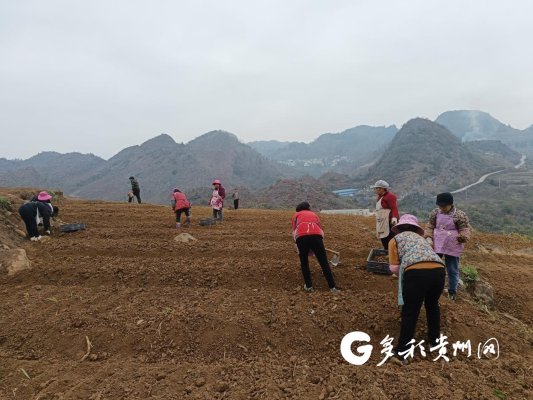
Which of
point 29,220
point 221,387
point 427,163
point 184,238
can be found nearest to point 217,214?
point 184,238

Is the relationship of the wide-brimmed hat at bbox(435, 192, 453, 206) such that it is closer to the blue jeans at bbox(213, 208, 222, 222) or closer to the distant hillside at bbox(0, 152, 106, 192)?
the blue jeans at bbox(213, 208, 222, 222)

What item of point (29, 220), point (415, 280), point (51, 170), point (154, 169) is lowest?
point (415, 280)

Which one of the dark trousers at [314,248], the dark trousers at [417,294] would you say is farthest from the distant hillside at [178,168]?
the dark trousers at [417,294]

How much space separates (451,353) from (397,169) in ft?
243

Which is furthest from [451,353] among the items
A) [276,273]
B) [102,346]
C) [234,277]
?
[102,346]

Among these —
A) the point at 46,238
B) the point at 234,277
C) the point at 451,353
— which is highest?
the point at 46,238

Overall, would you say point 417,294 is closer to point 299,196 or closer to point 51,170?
point 299,196

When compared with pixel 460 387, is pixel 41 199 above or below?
above

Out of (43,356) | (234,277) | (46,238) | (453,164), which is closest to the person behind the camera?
(43,356)

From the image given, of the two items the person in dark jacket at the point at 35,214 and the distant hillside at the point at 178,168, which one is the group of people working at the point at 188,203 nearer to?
the person in dark jacket at the point at 35,214

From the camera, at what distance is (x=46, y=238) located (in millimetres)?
8492

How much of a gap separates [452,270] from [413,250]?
211 cm

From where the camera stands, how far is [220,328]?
450 cm

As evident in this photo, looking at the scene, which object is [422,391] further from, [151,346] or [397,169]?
[397,169]
